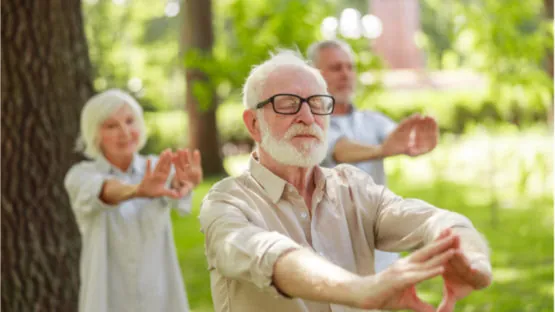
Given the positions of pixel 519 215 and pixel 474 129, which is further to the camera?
pixel 474 129

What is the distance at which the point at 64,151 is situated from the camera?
6289 mm

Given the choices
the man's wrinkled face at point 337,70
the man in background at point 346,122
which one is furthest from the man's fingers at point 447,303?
the man's wrinkled face at point 337,70

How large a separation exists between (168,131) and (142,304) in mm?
23253

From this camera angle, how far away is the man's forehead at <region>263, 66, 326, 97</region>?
2988mm

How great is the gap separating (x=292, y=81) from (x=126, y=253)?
2.22 m

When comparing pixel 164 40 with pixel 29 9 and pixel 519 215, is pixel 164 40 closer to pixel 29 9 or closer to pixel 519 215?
pixel 519 215

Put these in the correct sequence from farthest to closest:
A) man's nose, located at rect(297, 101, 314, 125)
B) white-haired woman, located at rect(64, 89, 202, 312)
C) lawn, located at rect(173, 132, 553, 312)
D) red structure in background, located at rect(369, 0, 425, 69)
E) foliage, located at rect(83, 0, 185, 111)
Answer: red structure in background, located at rect(369, 0, 425, 69) < foliage, located at rect(83, 0, 185, 111) < lawn, located at rect(173, 132, 553, 312) < white-haired woman, located at rect(64, 89, 202, 312) < man's nose, located at rect(297, 101, 314, 125)

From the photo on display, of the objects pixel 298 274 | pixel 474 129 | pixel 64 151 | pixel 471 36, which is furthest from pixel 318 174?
pixel 474 129

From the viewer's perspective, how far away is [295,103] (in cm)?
299

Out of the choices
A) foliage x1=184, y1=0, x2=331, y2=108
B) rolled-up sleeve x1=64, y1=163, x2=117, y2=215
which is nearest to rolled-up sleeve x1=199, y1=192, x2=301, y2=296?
rolled-up sleeve x1=64, y1=163, x2=117, y2=215

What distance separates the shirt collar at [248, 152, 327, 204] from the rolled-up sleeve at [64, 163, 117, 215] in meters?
1.75

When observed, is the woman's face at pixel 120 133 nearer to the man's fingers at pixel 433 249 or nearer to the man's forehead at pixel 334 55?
the man's forehead at pixel 334 55

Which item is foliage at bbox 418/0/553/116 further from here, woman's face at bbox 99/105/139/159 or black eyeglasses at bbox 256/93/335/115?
black eyeglasses at bbox 256/93/335/115

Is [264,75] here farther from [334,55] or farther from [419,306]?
[334,55]
